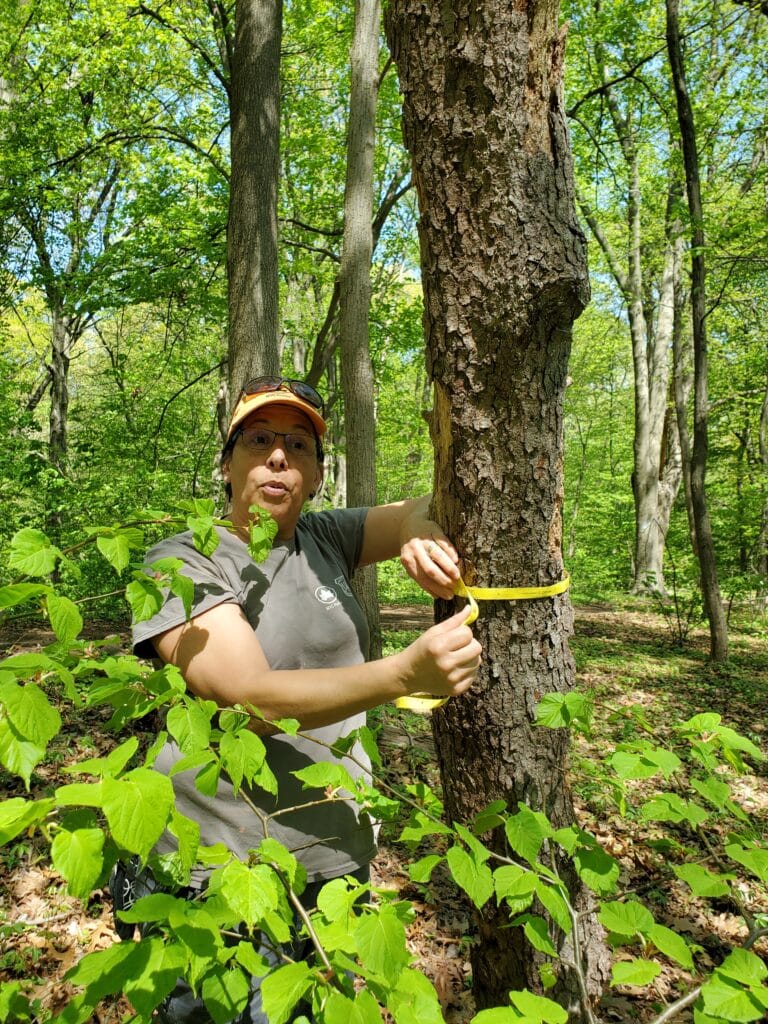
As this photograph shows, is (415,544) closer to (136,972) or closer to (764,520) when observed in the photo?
(136,972)

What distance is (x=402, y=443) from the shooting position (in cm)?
1880

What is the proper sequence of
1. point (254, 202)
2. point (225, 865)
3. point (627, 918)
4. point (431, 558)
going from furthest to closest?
point (254, 202) < point (431, 558) < point (627, 918) < point (225, 865)

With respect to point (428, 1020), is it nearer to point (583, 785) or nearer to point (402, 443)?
point (583, 785)

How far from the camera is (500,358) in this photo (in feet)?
5.10

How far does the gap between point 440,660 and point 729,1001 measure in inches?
29.3

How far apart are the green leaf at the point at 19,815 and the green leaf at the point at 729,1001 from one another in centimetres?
109

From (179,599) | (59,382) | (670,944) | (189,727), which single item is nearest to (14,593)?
(189,727)

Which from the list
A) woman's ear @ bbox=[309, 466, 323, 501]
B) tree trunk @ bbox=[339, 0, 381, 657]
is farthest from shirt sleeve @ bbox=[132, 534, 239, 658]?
tree trunk @ bbox=[339, 0, 381, 657]

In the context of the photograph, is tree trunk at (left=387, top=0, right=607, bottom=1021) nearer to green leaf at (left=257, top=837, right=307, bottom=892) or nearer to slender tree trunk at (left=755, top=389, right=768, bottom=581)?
green leaf at (left=257, top=837, right=307, bottom=892)

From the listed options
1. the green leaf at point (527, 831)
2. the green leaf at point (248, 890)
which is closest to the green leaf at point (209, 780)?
the green leaf at point (248, 890)

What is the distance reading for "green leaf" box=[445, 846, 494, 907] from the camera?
1226 mm

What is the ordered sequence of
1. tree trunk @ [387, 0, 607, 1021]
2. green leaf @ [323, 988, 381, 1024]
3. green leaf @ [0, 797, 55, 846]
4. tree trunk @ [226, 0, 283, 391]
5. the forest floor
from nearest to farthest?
1. green leaf @ [0, 797, 55, 846]
2. green leaf @ [323, 988, 381, 1024]
3. tree trunk @ [387, 0, 607, 1021]
4. the forest floor
5. tree trunk @ [226, 0, 283, 391]

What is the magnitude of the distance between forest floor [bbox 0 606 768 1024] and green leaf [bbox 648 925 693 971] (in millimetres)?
162

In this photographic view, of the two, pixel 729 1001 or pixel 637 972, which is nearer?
pixel 729 1001
